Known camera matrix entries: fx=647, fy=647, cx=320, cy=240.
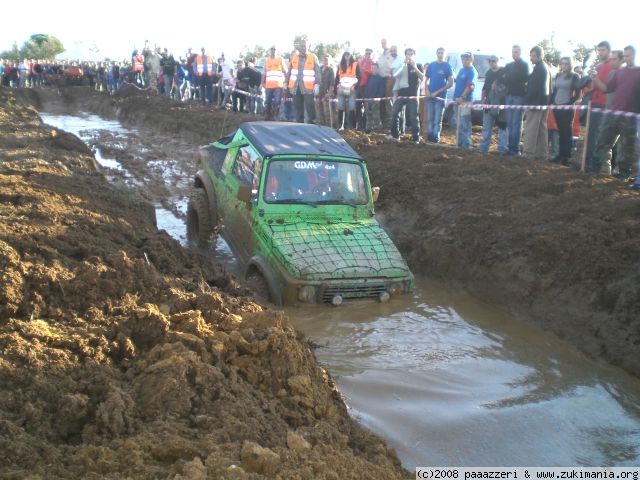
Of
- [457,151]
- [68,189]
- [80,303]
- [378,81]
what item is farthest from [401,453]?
[378,81]

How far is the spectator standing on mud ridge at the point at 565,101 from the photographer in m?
10.9

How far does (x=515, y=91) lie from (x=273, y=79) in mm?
8155

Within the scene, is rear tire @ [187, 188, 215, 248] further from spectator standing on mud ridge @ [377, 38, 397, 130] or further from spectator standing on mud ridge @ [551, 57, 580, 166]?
spectator standing on mud ridge @ [377, 38, 397, 130]

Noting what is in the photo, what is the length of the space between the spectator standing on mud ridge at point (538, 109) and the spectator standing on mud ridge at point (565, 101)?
27 cm

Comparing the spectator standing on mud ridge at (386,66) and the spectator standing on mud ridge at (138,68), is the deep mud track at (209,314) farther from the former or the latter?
the spectator standing on mud ridge at (138,68)

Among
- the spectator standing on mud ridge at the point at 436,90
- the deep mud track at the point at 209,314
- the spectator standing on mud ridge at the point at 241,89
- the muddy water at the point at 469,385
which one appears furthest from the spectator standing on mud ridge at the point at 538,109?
the spectator standing on mud ridge at the point at 241,89

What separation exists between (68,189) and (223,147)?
220cm

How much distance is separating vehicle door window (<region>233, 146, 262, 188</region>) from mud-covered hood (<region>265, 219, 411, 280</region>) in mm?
795

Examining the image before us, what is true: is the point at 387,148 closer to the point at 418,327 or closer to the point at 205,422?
the point at 418,327

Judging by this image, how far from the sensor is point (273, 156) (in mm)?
7598

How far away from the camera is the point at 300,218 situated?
7.48 m

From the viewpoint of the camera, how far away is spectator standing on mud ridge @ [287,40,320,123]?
16.7m

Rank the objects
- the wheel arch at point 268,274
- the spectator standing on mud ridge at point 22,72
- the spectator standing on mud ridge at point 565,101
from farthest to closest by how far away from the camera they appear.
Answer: the spectator standing on mud ridge at point 22,72 → the spectator standing on mud ridge at point 565,101 → the wheel arch at point 268,274

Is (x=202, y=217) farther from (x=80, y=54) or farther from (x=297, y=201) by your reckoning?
(x=80, y=54)
